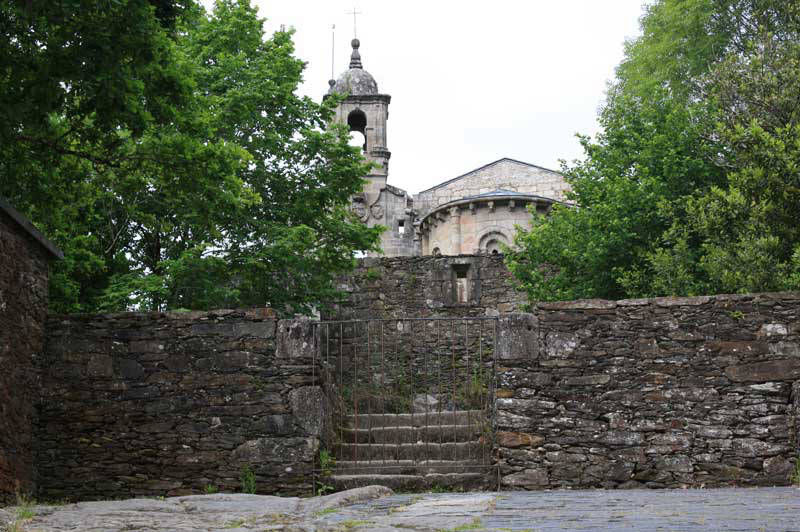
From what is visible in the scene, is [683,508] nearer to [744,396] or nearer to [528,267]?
[744,396]

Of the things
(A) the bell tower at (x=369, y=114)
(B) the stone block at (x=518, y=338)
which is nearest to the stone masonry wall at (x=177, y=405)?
(B) the stone block at (x=518, y=338)

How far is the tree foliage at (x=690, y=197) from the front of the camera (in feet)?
54.9

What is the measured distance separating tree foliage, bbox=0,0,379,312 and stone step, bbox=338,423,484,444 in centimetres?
329

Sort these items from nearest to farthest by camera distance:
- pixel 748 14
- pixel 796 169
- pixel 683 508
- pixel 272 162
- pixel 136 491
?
pixel 683 508 < pixel 136 491 < pixel 796 169 < pixel 272 162 < pixel 748 14

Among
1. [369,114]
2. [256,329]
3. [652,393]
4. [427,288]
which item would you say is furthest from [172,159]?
[369,114]

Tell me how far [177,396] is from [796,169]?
1101 centimetres

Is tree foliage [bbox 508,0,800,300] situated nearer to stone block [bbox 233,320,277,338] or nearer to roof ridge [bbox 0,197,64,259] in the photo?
stone block [bbox 233,320,277,338]

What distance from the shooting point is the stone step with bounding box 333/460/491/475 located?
1145cm

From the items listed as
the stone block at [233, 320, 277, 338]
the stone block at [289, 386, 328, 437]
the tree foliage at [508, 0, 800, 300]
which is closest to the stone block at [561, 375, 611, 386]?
the stone block at [289, 386, 328, 437]

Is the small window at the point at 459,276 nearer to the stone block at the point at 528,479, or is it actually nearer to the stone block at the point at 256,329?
the stone block at the point at 256,329

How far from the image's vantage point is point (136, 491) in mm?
11492

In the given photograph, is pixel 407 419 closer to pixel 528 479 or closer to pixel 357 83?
pixel 528 479

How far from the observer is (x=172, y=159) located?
11469 millimetres

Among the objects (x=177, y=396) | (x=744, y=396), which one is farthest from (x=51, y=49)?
(x=744, y=396)
